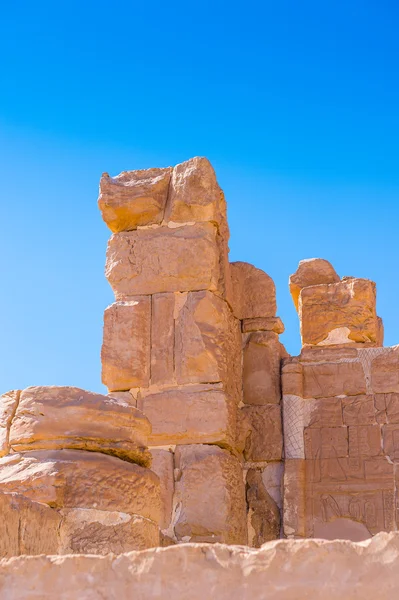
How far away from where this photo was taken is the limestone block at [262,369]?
8.15 metres

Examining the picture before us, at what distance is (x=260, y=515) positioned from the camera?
7680 mm

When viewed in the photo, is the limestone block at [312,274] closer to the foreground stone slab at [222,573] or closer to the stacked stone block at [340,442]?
the stacked stone block at [340,442]

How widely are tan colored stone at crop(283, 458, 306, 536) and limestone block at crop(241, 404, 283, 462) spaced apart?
0.73ft

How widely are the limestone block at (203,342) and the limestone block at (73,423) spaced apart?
2.40 meters

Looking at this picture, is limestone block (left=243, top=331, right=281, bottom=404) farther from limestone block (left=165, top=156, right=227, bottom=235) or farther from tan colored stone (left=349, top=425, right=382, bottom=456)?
limestone block (left=165, top=156, right=227, bottom=235)

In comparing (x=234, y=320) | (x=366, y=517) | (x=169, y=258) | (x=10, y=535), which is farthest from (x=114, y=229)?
(x=10, y=535)

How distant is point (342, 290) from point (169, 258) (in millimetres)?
2385

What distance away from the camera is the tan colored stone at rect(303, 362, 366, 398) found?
7.89 metres

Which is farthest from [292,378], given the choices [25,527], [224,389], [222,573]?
[222,573]

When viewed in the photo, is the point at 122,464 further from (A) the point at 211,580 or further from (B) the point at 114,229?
(B) the point at 114,229

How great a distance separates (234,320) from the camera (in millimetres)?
8242

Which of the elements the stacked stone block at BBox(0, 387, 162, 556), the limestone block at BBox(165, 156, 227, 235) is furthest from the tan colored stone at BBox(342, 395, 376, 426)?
the stacked stone block at BBox(0, 387, 162, 556)

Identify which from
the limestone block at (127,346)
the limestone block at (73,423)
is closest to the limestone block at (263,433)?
the limestone block at (127,346)

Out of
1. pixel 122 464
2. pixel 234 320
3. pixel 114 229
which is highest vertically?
pixel 114 229
